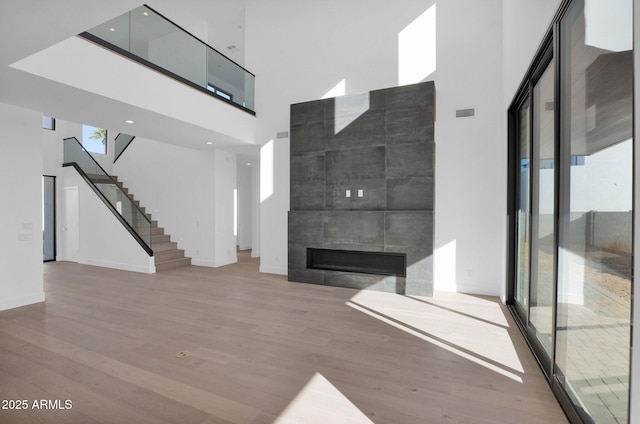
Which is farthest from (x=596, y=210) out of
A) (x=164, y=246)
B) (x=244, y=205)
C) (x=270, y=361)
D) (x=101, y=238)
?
(x=244, y=205)

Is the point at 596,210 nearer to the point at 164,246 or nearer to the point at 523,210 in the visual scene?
the point at 523,210

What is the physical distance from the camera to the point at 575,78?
2270 millimetres

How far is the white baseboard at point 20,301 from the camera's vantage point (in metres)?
4.78

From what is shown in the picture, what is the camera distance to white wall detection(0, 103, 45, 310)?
4840 mm

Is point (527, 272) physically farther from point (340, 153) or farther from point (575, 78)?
point (340, 153)

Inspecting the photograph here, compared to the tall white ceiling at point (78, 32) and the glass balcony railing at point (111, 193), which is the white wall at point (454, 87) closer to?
the tall white ceiling at point (78, 32)

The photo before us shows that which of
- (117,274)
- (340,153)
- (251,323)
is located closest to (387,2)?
(340,153)

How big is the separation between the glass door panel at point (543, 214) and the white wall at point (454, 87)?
166 cm

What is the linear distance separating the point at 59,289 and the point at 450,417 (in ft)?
22.1

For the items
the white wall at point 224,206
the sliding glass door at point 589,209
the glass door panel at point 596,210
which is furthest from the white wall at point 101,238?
the glass door panel at point 596,210

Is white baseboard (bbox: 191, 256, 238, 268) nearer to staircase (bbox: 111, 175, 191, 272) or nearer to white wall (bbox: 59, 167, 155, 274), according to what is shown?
staircase (bbox: 111, 175, 191, 272)

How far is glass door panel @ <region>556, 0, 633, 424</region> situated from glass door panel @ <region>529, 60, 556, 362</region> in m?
0.33

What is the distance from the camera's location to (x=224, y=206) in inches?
337

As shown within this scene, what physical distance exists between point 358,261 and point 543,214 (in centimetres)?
356
